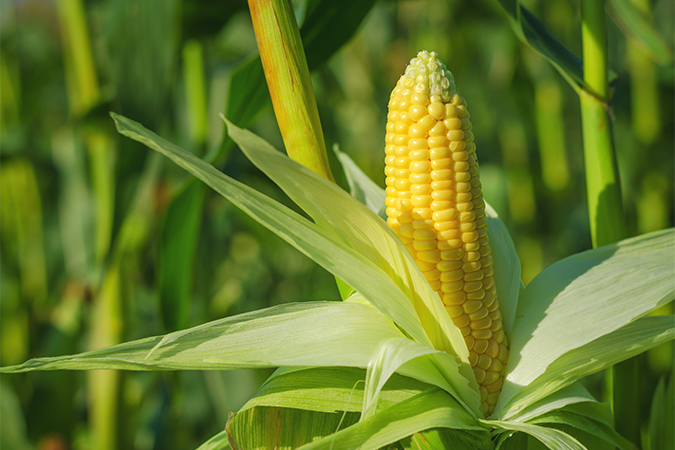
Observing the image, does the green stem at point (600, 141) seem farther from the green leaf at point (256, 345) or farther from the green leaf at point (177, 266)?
the green leaf at point (177, 266)

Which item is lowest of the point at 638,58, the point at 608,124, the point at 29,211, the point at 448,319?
the point at 448,319

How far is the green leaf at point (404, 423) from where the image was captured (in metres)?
0.40

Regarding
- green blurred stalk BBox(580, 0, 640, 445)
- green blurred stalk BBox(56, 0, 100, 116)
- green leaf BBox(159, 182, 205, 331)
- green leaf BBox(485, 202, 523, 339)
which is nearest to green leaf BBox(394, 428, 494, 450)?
green leaf BBox(485, 202, 523, 339)

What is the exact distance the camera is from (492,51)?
2.50m

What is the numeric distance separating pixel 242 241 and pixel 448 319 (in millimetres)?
2701

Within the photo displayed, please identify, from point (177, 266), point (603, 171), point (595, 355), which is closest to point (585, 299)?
point (595, 355)

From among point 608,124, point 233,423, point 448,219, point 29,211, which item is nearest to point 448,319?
point 448,219

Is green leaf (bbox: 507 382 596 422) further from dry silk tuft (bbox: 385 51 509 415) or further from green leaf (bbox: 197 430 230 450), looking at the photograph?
green leaf (bbox: 197 430 230 450)

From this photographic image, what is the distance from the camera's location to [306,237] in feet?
1.43

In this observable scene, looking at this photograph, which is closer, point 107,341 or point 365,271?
point 365,271

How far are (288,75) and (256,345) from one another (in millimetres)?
235

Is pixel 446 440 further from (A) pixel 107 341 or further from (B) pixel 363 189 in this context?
(A) pixel 107 341

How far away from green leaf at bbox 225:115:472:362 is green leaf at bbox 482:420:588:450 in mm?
62

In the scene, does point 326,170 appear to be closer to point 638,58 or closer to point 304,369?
point 304,369
